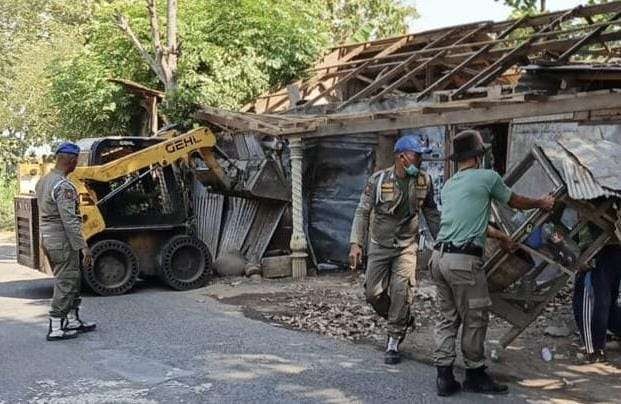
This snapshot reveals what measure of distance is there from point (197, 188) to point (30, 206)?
10.00 feet

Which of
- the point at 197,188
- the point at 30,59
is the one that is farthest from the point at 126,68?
the point at 30,59

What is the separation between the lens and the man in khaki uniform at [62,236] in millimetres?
7137

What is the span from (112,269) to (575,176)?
21.8 ft

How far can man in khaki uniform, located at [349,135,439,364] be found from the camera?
6.08 metres

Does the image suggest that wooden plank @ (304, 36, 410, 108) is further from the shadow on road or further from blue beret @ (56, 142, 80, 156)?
blue beret @ (56, 142, 80, 156)

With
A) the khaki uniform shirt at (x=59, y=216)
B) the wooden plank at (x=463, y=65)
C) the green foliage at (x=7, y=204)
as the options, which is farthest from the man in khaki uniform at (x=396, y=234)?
the green foliage at (x=7, y=204)

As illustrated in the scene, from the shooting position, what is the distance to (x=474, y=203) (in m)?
5.21

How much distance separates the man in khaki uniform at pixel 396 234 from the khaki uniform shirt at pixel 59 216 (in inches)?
116

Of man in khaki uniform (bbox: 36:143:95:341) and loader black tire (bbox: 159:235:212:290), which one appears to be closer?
man in khaki uniform (bbox: 36:143:95:341)

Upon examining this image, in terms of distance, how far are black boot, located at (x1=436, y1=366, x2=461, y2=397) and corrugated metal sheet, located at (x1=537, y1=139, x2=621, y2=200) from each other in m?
1.61

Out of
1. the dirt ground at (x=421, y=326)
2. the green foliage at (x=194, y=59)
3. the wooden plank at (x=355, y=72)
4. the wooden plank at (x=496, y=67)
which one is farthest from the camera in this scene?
the green foliage at (x=194, y=59)

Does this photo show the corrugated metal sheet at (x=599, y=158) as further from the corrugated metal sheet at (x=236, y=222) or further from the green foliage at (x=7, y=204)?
the green foliage at (x=7, y=204)

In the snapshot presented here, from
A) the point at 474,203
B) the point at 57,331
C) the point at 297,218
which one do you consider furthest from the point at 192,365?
the point at 297,218

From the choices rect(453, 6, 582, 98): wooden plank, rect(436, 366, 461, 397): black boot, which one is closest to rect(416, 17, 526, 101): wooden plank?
rect(453, 6, 582, 98): wooden plank
